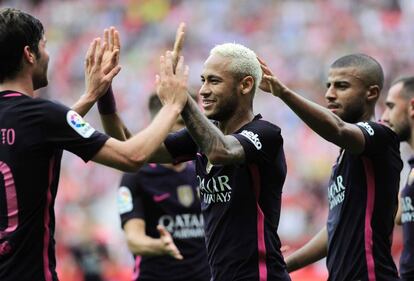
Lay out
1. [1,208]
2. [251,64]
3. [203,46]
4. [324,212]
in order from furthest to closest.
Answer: [203,46], [324,212], [251,64], [1,208]

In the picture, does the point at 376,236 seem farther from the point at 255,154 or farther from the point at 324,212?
the point at 324,212

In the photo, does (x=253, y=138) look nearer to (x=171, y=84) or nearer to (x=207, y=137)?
(x=207, y=137)

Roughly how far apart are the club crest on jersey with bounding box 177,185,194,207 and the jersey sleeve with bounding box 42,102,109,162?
3626mm

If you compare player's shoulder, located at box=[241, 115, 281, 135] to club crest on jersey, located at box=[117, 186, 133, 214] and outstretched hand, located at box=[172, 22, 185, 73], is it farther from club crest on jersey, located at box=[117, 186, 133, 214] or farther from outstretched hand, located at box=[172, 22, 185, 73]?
club crest on jersey, located at box=[117, 186, 133, 214]

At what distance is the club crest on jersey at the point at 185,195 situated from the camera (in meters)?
8.51

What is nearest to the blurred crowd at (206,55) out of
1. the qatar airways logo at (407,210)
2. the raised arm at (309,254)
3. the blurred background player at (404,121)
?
the blurred background player at (404,121)

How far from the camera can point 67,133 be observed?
4.88m

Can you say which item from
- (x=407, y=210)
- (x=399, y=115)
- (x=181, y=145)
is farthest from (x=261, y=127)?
(x=399, y=115)

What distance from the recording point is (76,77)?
61.2ft

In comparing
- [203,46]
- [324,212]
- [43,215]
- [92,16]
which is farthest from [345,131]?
[92,16]

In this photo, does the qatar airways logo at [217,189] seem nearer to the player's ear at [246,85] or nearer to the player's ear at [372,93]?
the player's ear at [246,85]

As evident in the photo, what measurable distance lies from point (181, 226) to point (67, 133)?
3.64 metres

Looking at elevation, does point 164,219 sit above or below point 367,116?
below

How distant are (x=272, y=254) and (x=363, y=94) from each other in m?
1.49
